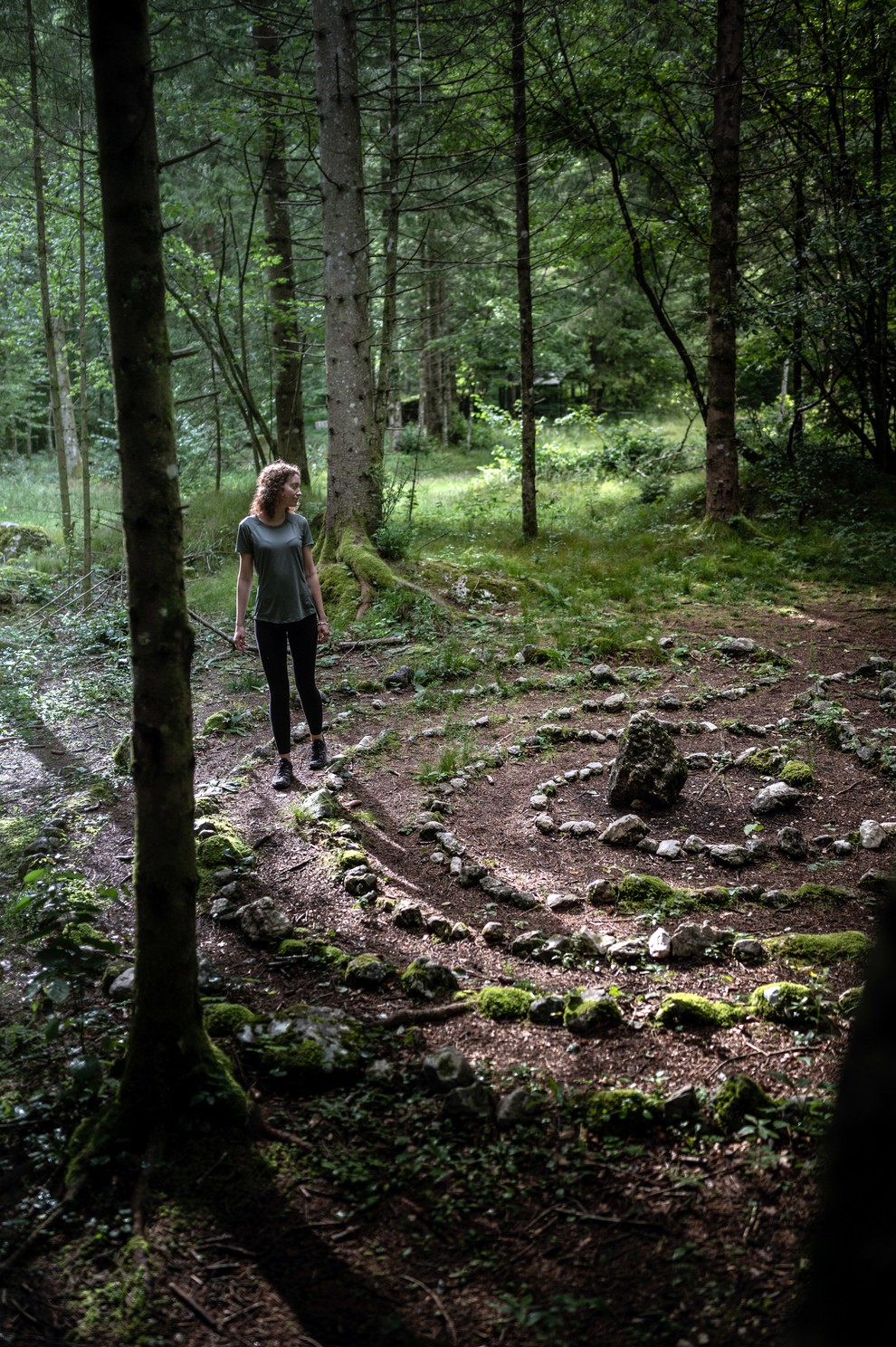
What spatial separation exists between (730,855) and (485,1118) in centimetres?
241

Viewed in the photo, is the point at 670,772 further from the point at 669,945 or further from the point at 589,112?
the point at 589,112

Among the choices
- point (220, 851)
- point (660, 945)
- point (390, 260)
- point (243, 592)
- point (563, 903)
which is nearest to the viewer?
point (660, 945)

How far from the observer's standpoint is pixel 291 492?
5.70 m

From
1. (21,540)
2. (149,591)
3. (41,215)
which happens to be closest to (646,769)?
(149,591)

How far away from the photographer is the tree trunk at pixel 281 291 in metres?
12.9

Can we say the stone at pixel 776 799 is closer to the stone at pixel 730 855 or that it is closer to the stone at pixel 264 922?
the stone at pixel 730 855

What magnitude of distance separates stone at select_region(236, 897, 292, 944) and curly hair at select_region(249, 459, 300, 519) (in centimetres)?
284

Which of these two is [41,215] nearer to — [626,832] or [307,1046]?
[626,832]

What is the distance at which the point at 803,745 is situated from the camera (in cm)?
591

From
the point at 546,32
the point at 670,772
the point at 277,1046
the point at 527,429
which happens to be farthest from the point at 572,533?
the point at 277,1046

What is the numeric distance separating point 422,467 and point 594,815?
1883 cm

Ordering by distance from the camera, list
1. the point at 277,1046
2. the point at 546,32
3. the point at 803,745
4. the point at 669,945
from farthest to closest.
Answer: the point at 546,32 → the point at 803,745 → the point at 669,945 → the point at 277,1046

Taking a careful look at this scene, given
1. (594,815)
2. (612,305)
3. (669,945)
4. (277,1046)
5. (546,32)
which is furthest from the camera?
(612,305)

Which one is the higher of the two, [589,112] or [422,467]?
[589,112]
